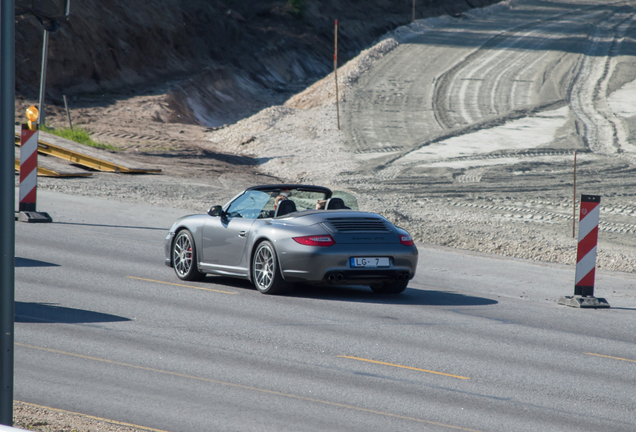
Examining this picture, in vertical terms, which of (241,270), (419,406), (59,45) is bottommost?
(419,406)

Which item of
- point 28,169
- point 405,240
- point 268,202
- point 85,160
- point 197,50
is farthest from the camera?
point 197,50

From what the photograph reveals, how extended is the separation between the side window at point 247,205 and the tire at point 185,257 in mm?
799

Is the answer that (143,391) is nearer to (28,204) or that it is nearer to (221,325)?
(221,325)

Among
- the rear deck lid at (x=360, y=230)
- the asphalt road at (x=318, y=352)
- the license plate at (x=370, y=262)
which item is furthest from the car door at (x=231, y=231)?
the license plate at (x=370, y=262)

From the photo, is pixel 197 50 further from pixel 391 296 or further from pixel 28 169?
pixel 391 296

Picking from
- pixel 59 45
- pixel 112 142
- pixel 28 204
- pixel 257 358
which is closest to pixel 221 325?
pixel 257 358

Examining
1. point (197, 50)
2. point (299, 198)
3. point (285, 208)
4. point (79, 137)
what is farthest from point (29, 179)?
point (197, 50)

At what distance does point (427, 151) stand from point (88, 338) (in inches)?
849

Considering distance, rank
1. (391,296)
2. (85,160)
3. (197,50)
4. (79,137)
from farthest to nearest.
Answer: (197,50), (79,137), (85,160), (391,296)

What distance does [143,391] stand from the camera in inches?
224

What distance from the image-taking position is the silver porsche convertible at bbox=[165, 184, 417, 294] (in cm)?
953

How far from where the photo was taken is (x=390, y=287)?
416 inches

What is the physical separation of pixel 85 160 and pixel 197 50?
26.0m

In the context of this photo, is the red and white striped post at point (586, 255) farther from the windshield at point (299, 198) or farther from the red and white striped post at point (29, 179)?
the red and white striped post at point (29, 179)
